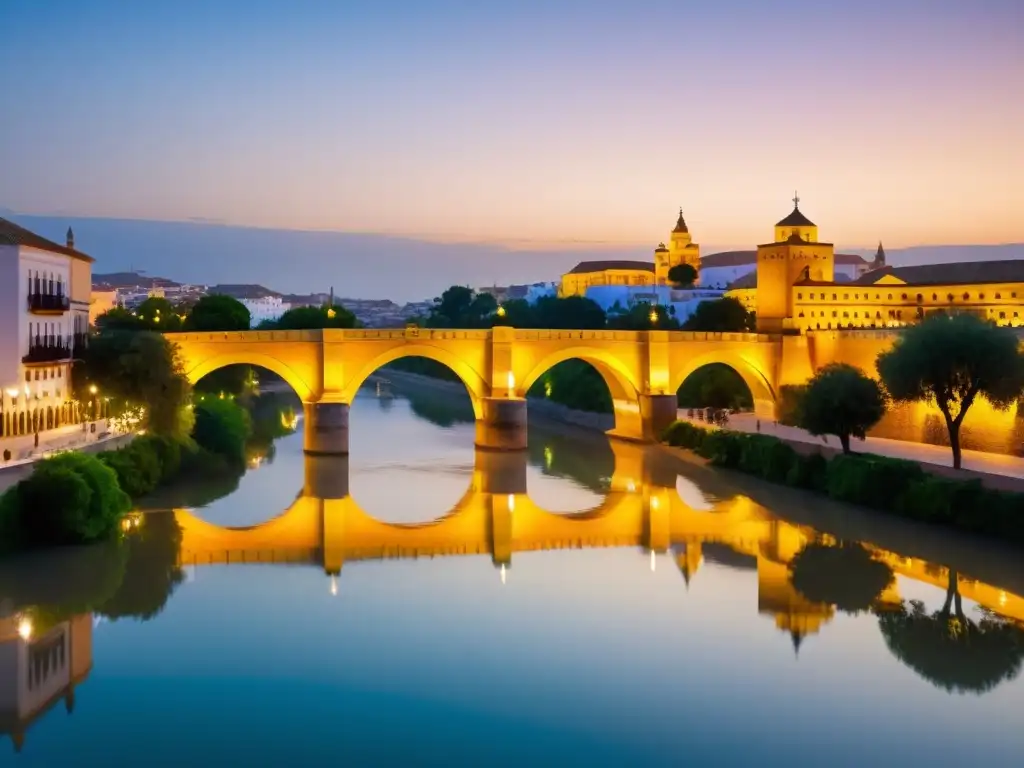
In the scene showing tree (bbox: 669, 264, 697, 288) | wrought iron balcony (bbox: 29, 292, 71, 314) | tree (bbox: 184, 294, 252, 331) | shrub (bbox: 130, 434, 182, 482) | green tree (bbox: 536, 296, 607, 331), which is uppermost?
tree (bbox: 669, 264, 697, 288)

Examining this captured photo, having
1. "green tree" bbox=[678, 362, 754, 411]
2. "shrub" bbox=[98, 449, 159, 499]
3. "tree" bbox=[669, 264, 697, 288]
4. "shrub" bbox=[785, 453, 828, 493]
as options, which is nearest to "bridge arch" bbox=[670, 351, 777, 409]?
"green tree" bbox=[678, 362, 754, 411]

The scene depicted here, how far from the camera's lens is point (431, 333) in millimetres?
28719

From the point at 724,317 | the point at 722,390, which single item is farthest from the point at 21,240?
the point at 724,317

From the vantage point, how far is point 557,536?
61.0 ft

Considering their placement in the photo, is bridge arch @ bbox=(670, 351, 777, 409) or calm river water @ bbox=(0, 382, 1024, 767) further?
bridge arch @ bbox=(670, 351, 777, 409)

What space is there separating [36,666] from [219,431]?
14.2 m

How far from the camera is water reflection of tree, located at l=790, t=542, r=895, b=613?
14.5m

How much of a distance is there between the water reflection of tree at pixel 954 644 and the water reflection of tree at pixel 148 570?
8212mm

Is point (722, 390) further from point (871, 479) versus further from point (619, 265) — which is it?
point (619, 265)

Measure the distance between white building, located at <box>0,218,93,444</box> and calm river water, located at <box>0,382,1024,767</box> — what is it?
2.57 m

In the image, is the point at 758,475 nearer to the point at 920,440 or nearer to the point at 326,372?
the point at 920,440

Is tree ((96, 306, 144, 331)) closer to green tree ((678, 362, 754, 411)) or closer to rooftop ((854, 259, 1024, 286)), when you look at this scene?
green tree ((678, 362, 754, 411))

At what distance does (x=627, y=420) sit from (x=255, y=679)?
21.7m

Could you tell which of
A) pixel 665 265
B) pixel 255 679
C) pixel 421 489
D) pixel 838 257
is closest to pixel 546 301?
pixel 665 265
